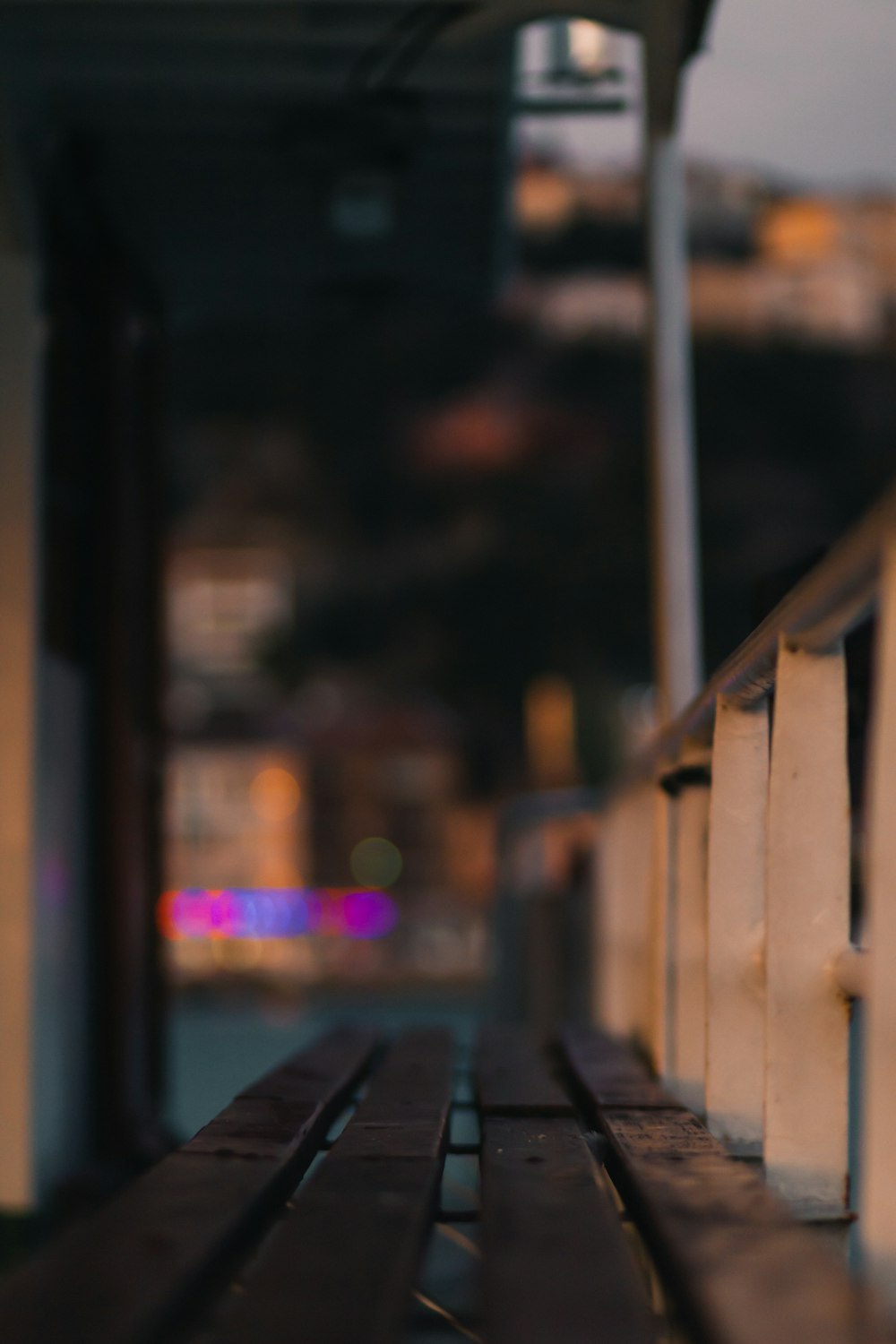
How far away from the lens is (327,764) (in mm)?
33156

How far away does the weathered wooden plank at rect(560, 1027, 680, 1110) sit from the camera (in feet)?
6.95

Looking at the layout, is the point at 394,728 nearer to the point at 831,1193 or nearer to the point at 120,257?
the point at 120,257

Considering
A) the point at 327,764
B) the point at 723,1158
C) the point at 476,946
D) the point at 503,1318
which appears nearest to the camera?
the point at 503,1318

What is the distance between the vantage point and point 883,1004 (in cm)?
115

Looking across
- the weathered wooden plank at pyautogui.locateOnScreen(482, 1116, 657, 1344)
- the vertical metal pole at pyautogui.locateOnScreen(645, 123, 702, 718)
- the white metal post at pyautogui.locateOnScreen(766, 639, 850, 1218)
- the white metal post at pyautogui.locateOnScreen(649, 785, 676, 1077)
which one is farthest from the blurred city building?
the weathered wooden plank at pyautogui.locateOnScreen(482, 1116, 657, 1344)

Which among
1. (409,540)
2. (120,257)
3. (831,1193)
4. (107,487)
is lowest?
(831,1193)

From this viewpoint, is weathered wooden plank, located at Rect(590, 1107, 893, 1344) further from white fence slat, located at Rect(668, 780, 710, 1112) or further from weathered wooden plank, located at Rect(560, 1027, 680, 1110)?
white fence slat, located at Rect(668, 780, 710, 1112)

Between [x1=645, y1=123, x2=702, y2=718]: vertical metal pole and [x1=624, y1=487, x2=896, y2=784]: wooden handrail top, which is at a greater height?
[x1=645, y1=123, x2=702, y2=718]: vertical metal pole

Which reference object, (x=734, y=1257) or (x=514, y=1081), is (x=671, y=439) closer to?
(x=514, y=1081)

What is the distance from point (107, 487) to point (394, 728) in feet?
92.5

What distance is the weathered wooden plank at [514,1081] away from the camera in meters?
2.07

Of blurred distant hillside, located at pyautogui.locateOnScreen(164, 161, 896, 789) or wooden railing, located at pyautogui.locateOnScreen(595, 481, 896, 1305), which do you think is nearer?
wooden railing, located at pyautogui.locateOnScreen(595, 481, 896, 1305)

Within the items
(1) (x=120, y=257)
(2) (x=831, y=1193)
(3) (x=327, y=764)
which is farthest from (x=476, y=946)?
(2) (x=831, y=1193)

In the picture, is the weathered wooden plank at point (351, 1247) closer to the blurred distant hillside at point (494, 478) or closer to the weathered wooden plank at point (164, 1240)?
the weathered wooden plank at point (164, 1240)
